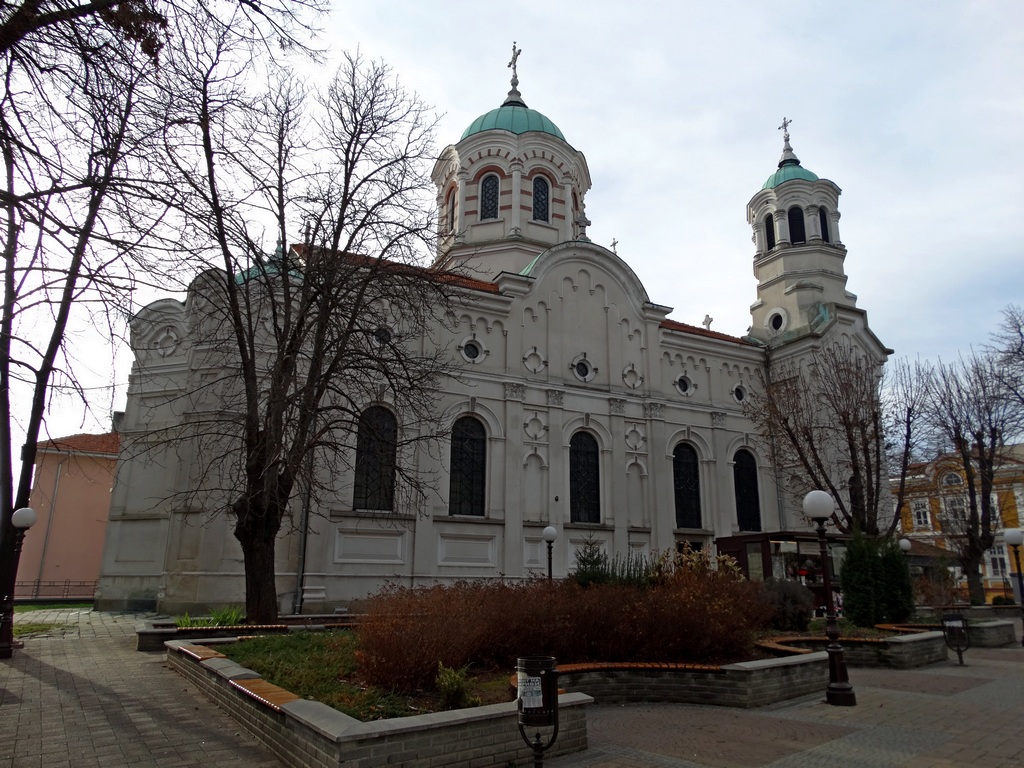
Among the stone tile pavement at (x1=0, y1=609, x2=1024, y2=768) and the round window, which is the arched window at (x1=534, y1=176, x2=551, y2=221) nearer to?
the round window

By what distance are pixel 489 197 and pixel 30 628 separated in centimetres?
2288

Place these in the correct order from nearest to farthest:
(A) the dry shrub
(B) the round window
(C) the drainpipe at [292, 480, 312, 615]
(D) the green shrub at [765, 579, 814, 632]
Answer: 1. (A) the dry shrub
2. (D) the green shrub at [765, 579, 814, 632]
3. (C) the drainpipe at [292, 480, 312, 615]
4. (B) the round window

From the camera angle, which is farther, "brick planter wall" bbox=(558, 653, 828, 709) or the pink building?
the pink building

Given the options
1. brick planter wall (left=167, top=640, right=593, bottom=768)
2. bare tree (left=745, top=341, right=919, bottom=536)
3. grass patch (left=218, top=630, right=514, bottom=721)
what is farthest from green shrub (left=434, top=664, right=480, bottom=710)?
bare tree (left=745, top=341, right=919, bottom=536)

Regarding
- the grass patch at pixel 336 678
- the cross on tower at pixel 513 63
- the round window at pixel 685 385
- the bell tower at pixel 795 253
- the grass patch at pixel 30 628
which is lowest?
the grass patch at pixel 30 628

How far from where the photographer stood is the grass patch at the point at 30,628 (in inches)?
586

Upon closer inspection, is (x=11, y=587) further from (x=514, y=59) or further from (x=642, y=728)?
(x=514, y=59)

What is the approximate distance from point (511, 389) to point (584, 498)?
4.86 meters

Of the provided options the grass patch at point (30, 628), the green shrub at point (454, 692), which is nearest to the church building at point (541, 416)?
the grass patch at point (30, 628)

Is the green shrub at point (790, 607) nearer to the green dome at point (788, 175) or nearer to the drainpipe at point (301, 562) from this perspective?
the drainpipe at point (301, 562)

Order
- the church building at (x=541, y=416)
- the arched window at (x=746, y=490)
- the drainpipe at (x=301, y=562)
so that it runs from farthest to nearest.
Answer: the arched window at (x=746, y=490) → the church building at (x=541, y=416) → the drainpipe at (x=301, y=562)

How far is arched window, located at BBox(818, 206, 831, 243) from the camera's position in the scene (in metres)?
33.2

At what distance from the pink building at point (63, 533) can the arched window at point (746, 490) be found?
28.1 metres

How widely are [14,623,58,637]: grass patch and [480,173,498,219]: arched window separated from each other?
21611mm
